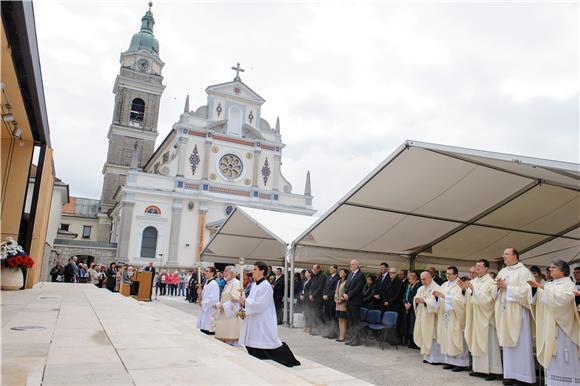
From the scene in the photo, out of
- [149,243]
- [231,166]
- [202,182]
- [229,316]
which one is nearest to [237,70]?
[231,166]

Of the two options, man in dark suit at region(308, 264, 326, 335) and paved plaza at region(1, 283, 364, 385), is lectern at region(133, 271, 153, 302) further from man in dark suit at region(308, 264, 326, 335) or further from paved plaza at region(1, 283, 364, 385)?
paved plaza at region(1, 283, 364, 385)

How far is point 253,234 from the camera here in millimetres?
15414

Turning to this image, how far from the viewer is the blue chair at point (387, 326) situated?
27.2ft

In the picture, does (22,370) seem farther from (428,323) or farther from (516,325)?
(428,323)

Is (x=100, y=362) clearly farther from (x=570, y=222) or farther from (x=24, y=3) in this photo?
(x=570, y=222)

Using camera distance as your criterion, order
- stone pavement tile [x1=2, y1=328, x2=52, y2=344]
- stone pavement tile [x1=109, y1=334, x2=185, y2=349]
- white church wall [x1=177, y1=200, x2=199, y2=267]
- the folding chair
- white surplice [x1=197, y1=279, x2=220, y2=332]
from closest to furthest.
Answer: stone pavement tile [x1=2, y1=328, x2=52, y2=344] → stone pavement tile [x1=109, y1=334, x2=185, y2=349] → white surplice [x1=197, y1=279, x2=220, y2=332] → the folding chair → white church wall [x1=177, y1=200, x2=199, y2=267]

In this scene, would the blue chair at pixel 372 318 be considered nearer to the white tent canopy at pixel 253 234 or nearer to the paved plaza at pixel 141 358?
the paved plaza at pixel 141 358

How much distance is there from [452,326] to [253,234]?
31.5 feet

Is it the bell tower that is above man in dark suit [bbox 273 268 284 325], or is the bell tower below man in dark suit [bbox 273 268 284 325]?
above

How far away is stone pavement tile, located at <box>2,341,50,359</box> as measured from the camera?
358cm

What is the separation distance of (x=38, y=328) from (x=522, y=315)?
6.17m

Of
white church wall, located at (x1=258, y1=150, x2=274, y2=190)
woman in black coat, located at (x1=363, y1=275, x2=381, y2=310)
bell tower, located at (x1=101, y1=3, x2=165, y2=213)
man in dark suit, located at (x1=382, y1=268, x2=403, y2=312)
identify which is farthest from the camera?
bell tower, located at (x1=101, y1=3, x2=165, y2=213)

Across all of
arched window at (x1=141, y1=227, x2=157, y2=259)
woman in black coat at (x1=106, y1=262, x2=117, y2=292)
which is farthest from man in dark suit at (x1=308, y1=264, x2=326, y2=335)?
arched window at (x1=141, y1=227, x2=157, y2=259)

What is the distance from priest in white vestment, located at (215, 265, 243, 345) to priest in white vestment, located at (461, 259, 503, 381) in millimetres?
3664
